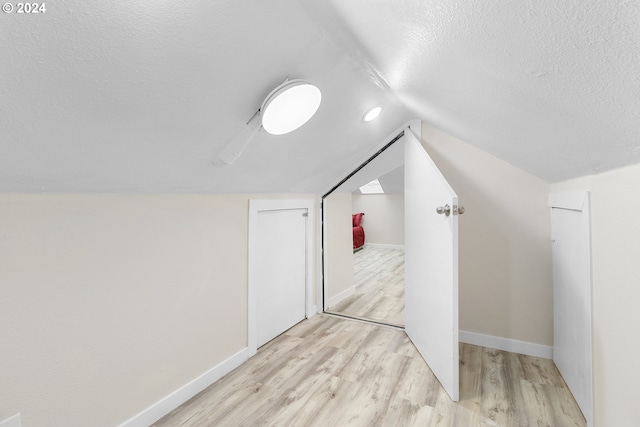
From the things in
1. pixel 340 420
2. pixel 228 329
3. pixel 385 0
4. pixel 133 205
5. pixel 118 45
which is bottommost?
pixel 340 420

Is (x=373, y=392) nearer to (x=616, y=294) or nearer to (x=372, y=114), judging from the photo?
(x=616, y=294)

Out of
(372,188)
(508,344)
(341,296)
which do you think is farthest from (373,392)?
(372,188)

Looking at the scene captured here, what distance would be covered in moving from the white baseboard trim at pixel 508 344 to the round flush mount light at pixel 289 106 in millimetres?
2003

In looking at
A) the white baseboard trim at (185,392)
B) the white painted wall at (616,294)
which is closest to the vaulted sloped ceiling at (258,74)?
the white painted wall at (616,294)

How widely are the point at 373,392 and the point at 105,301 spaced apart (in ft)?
4.60

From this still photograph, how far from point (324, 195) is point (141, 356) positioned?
73.7 inches

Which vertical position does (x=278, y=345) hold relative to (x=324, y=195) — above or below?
below

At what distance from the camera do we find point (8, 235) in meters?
0.94

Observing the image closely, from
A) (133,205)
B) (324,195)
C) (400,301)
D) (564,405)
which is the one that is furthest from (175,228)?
(400,301)

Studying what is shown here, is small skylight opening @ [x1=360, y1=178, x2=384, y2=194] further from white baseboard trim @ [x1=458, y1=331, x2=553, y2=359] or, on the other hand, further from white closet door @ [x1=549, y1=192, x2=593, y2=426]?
white closet door @ [x1=549, y1=192, x2=593, y2=426]

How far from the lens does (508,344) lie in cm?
205

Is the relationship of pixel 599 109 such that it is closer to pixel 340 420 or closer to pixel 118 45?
pixel 118 45

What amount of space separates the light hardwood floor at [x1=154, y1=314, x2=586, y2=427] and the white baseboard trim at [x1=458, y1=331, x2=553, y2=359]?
55 millimetres

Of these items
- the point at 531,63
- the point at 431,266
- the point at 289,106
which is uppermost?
the point at 289,106
